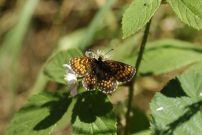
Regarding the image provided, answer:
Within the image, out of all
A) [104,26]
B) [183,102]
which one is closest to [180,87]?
[183,102]

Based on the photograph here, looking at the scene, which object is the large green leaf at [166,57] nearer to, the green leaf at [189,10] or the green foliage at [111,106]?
the green foliage at [111,106]

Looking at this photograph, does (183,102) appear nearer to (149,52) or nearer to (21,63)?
(149,52)

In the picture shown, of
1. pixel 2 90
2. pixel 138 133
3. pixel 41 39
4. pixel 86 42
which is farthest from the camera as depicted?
pixel 41 39

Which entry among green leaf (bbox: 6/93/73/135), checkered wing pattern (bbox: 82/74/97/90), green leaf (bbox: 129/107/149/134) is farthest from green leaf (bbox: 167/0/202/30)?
green leaf (bbox: 129/107/149/134)

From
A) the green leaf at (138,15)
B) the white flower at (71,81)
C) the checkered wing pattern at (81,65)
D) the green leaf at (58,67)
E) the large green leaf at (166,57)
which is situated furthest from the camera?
the large green leaf at (166,57)

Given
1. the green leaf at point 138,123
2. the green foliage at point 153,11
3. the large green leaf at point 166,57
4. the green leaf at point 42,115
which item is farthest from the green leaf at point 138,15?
the green leaf at point 138,123

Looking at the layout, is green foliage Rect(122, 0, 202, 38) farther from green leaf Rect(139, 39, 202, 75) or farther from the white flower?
green leaf Rect(139, 39, 202, 75)

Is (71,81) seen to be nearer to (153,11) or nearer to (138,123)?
(153,11)

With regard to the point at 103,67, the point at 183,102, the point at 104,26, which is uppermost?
the point at 103,67
